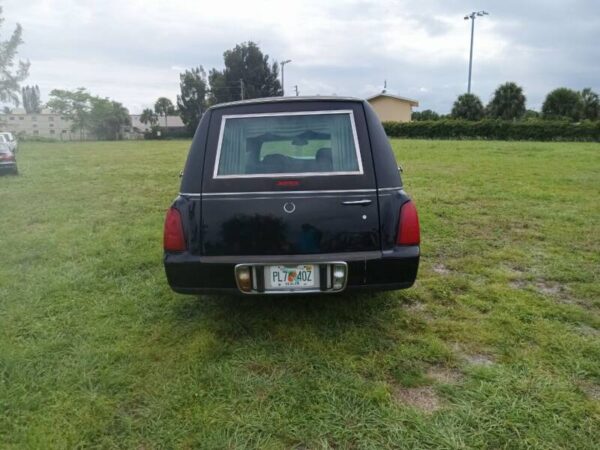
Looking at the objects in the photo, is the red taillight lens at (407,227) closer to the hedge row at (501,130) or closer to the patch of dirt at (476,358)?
the patch of dirt at (476,358)

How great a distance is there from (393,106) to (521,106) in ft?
44.8

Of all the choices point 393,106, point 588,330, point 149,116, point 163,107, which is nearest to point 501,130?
point 393,106

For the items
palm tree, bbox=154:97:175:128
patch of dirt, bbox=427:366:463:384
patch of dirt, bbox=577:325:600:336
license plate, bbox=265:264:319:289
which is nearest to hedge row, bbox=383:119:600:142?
patch of dirt, bbox=577:325:600:336

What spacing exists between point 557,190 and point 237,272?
24.5 feet

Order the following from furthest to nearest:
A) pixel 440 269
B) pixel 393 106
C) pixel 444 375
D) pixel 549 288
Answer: pixel 393 106, pixel 440 269, pixel 549 288, pixel 444 375

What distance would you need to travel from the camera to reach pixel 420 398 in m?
2.12

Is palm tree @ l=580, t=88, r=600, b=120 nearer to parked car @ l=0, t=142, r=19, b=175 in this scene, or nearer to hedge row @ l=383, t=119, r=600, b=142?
hedge row @ l=383, t=119, r=600, b=142

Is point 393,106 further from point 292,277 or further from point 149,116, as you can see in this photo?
point 292,277

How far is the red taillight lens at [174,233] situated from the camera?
255 cm

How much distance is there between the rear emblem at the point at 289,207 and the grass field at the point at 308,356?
34.2 inches

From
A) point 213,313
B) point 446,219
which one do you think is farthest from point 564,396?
point 446,219

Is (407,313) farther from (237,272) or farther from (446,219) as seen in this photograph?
(446,219)

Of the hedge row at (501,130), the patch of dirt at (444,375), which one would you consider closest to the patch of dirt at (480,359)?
the patch of dirt at (444,375)

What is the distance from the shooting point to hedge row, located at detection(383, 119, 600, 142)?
24.1m
